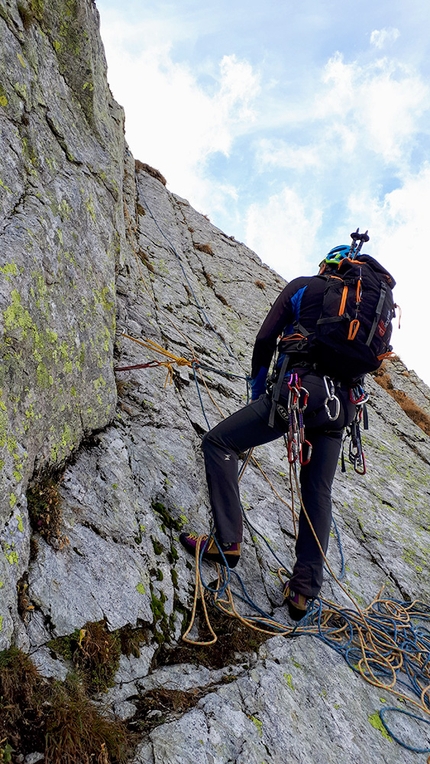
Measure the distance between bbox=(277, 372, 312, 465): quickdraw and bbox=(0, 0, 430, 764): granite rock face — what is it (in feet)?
4.75

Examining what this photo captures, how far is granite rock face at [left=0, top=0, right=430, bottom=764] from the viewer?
3.19 m

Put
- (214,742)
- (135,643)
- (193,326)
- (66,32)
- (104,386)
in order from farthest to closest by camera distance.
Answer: (193,326) → (66,32) → (104,386) → (135,643) → (214,742)

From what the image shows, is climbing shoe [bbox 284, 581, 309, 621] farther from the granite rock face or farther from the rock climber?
the granite rock face

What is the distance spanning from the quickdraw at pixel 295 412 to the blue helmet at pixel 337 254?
4.29 ft

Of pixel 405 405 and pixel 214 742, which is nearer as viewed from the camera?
pixel 214 742

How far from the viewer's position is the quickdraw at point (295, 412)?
4.31 m

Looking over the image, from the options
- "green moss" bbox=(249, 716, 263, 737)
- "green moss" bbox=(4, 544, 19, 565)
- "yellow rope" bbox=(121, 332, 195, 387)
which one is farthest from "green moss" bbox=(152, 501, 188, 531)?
"yellow rope" bbox=(121, 332, 195, 387)

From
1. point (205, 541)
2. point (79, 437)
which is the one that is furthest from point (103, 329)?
point (205, 541)

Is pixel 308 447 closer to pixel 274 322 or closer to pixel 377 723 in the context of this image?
pixel 274 322

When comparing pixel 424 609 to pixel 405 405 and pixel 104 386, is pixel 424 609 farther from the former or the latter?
pixel 405 405

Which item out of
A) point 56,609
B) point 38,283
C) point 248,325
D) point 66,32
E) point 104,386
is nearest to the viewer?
point 56,609

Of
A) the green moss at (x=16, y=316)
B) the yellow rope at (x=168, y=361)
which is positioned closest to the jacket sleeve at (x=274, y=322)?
the yellow rope at (x=168, y=361)

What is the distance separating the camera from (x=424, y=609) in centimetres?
560

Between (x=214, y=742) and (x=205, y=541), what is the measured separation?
186 cm
